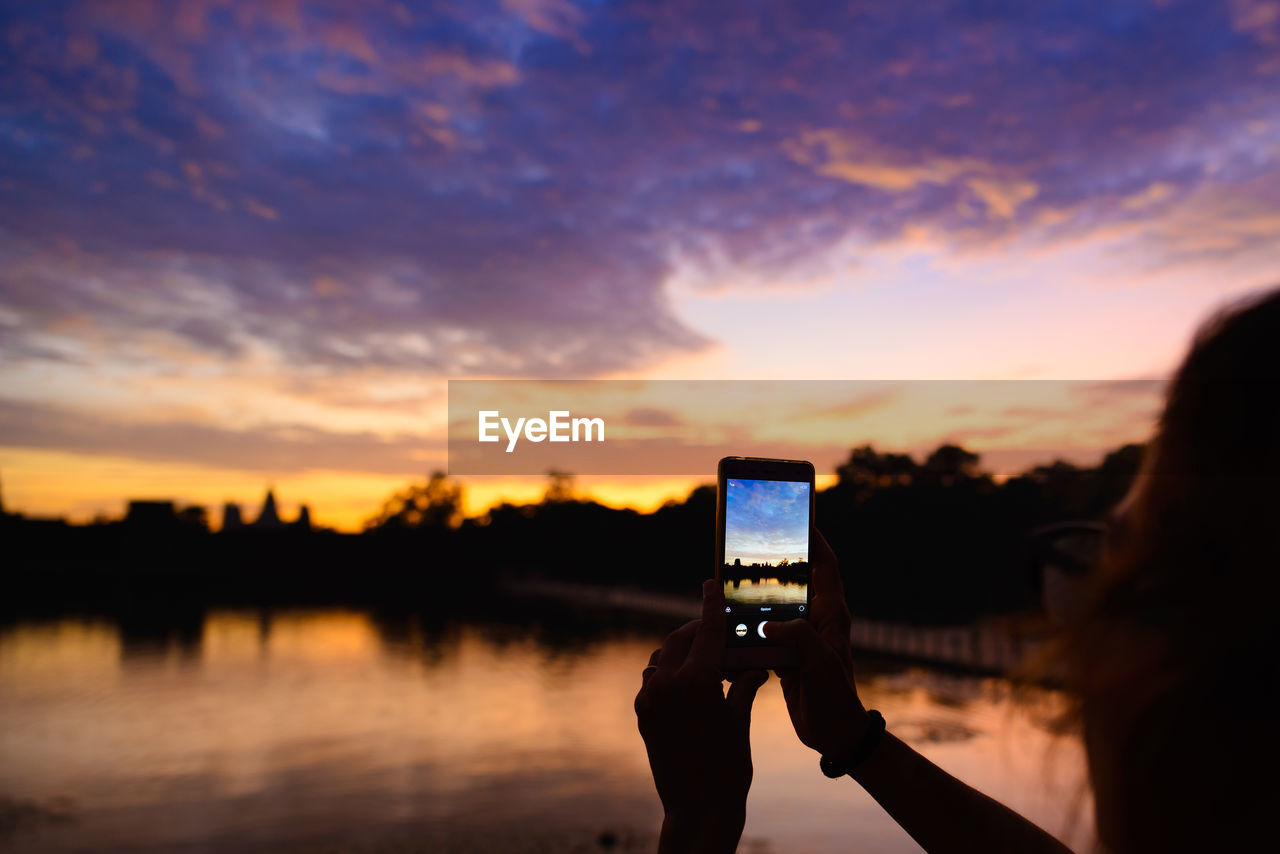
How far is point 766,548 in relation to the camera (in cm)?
166

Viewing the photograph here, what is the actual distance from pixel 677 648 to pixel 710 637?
0.06 m

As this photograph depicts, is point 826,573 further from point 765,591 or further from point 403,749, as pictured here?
point 403,749

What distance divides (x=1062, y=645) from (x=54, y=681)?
97.4 meters

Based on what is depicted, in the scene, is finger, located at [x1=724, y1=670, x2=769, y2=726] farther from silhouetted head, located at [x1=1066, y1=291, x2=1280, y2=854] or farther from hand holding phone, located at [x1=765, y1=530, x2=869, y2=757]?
silhouetted head, located at [x1=1066, y1=291, x2=1280, y2=854]

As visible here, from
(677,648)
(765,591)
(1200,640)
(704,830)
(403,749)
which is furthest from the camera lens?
(403,749)

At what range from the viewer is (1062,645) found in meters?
0.79

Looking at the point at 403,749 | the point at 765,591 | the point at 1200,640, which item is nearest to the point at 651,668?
the point at 765,591

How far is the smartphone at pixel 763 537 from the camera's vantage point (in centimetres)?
158

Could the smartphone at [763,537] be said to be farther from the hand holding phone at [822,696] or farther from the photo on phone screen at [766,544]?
the hand holding phone at [822,696]

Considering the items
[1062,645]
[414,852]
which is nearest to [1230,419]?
[1062,645]

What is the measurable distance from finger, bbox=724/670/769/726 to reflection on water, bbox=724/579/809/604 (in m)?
0.25

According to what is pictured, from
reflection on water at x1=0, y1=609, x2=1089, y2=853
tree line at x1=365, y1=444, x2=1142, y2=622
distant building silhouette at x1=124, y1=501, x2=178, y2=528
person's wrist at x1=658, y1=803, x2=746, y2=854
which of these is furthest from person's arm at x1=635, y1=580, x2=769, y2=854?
distant building silhouette at x1=124, y1=501, x2=178, y2=528

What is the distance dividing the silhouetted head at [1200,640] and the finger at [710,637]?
0.43 meters

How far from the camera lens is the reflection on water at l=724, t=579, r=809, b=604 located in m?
1.58
